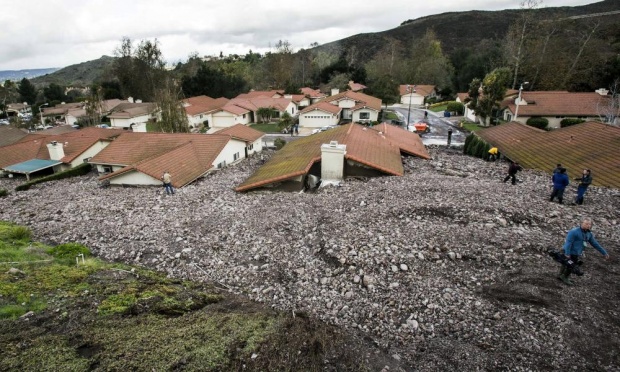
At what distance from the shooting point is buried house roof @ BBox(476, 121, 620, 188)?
17422mm

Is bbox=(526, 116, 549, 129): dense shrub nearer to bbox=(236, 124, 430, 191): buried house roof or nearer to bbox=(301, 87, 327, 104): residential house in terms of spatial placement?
bbox=(236, 124, 430, 191): buried house roof

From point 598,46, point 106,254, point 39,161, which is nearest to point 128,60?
point 39,161

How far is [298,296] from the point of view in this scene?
8875 millimetres

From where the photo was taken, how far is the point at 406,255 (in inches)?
392

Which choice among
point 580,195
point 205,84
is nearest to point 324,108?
point 205,84

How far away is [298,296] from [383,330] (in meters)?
2.42

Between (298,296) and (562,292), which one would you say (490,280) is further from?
(298,296)

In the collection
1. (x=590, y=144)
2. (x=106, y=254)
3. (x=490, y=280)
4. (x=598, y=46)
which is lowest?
(x=106, y=254)

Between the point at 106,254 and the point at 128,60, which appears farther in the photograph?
the point at 128,60

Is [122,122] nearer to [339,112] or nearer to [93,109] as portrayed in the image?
[93,109]

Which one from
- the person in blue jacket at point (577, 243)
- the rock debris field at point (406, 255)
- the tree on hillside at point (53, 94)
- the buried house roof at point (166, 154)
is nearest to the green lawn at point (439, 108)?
the buried house roof at point (166, 154)

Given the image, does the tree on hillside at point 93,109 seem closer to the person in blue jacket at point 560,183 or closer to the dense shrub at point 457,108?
the dense shrub at point 457,108

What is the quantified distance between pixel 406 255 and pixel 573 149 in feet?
58.6

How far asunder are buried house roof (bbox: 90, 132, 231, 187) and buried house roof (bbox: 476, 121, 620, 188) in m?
21.7
